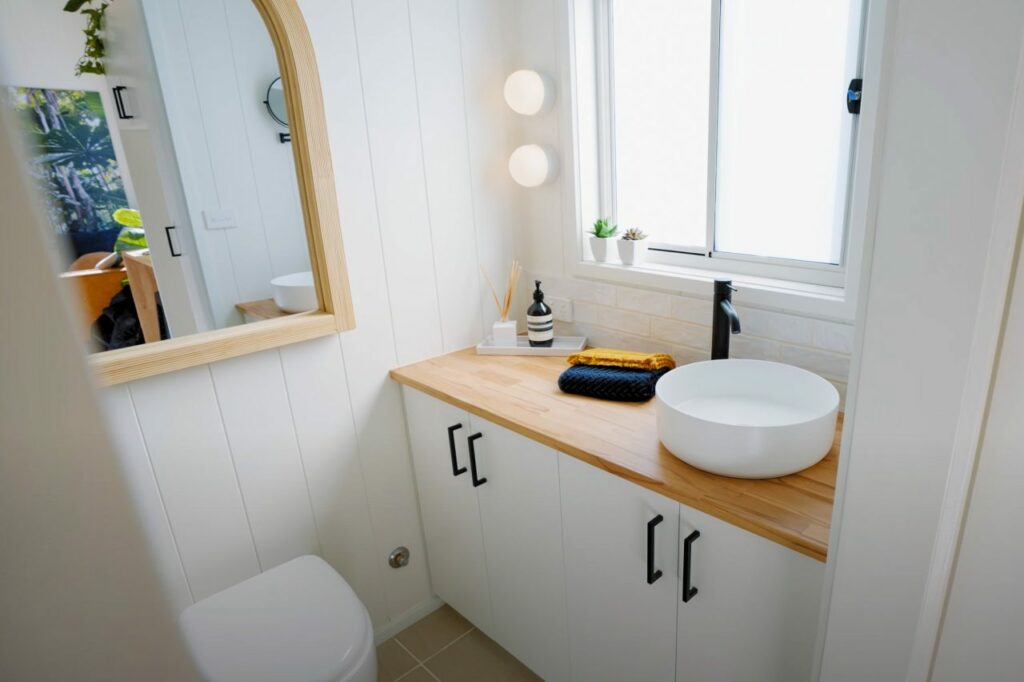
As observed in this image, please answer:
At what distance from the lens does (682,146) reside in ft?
5.79

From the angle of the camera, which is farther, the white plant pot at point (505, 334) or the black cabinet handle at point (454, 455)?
the white plant pot at point (505, 334)

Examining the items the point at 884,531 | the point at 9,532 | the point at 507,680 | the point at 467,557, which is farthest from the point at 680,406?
the point at 9,532

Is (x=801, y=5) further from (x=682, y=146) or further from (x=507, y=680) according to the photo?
(x=507, y=680)

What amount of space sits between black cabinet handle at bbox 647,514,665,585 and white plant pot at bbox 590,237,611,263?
0.93m

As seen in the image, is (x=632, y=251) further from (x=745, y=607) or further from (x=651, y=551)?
(x=745, y=607)

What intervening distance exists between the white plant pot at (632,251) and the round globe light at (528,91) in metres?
0.49

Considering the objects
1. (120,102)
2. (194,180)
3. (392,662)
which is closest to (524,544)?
(392,662)

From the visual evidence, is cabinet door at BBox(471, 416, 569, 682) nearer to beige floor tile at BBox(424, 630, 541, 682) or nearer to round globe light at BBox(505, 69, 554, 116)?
beige floor tile at BBox(424, 630, 541, 682)

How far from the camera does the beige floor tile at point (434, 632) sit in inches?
77.2

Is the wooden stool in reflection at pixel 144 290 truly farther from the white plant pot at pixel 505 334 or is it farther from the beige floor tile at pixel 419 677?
the beige floor tile at pixel 419 677

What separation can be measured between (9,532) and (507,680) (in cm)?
193

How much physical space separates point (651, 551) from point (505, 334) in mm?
939

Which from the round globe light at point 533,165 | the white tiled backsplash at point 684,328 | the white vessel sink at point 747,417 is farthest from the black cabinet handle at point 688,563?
the round globe light at point 533,165

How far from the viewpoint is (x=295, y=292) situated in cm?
167
